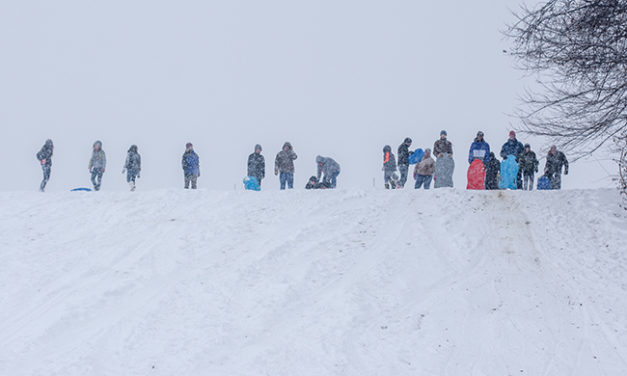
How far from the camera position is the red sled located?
48.8ft

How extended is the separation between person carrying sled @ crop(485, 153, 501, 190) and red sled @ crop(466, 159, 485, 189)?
0.39m

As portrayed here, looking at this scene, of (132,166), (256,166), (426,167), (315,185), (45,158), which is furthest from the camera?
(132,166)

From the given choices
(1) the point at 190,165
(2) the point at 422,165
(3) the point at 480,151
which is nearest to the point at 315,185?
(2) the point at 422,165

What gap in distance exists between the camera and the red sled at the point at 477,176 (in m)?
14.9

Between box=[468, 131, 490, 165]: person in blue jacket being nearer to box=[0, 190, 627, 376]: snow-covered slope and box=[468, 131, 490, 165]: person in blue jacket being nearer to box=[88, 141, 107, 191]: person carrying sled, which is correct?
box=[0, 190, 627, 376]: snow-covered slope

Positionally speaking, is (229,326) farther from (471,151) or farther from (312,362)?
(471,151)

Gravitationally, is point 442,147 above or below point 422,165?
above

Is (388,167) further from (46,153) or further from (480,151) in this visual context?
(46,153)

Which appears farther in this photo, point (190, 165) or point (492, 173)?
point (190, 165)

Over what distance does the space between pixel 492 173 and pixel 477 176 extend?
1.97 ft

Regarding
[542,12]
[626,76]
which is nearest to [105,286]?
[542,12]

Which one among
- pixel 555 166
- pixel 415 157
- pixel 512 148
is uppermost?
pixel 512 148

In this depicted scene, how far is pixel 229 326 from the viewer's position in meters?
6.82

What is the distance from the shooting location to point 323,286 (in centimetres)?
778
